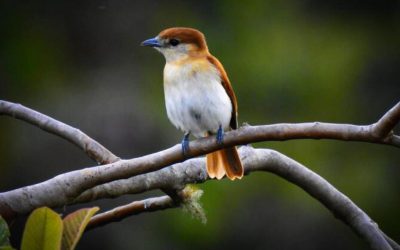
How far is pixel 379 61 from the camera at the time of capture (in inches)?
366

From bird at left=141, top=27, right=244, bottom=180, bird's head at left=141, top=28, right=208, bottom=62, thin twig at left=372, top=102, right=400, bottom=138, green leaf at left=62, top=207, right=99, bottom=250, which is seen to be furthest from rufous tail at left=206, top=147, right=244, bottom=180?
green leaf at left=62, top=207, right=99, bottom=250

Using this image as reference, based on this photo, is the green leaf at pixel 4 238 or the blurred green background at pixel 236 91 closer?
the green leaf at pixel 4 238

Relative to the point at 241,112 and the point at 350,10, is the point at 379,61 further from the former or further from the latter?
the point at 241,112

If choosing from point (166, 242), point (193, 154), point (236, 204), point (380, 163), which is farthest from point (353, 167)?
point (193, 154)

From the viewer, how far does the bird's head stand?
3.69m

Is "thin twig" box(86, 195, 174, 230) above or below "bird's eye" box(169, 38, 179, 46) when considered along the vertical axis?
below

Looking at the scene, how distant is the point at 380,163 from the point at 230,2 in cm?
237

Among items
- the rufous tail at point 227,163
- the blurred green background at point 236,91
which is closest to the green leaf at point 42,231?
the rufous tail at point 227,163

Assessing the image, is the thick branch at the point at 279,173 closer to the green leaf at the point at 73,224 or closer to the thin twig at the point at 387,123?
the thin twig at the point at 387,123

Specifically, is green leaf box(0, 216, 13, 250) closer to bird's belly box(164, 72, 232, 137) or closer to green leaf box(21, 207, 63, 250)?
green leaf box(21, 207, 63, 250)

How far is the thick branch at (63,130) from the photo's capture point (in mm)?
3090

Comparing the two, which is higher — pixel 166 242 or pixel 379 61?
pixel 379 61

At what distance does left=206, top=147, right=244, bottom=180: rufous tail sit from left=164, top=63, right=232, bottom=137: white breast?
14 centimetres

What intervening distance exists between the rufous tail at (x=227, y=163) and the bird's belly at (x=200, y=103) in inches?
5.4
